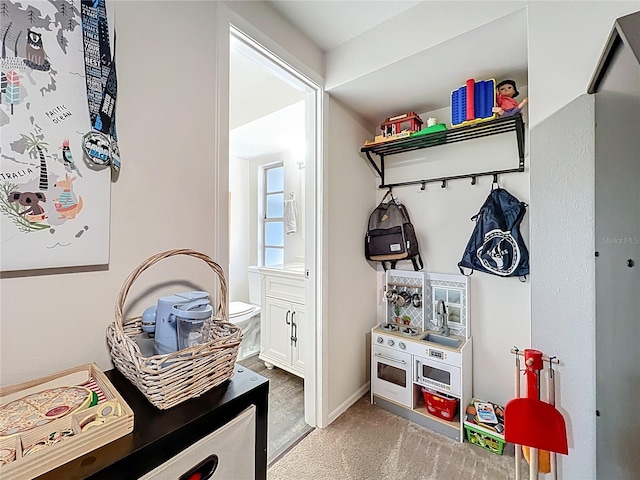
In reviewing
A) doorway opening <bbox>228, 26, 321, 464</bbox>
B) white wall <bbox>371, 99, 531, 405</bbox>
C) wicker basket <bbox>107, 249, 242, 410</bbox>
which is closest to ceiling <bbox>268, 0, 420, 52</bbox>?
doorway opening <bbox>228, 26, 321, 464</bbox>

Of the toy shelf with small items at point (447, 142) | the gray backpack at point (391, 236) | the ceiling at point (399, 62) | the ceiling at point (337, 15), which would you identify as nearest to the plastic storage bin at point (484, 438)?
the gray backpack at point (391, 236)

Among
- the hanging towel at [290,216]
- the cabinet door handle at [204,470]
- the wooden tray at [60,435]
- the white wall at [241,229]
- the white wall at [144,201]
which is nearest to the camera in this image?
the wooden tray at [60,435]

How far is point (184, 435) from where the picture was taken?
0.69 m

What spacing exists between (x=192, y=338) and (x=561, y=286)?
4.43 ft

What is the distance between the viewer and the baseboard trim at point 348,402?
6.53 ft

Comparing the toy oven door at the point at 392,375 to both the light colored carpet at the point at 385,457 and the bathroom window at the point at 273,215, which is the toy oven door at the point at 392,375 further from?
the bathroom window at the point at 273,215

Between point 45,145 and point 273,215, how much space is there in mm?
2843

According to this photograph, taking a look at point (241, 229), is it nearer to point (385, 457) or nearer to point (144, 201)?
point (144, 201)

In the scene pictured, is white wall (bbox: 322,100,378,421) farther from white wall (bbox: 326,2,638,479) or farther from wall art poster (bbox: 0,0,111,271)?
wall art poster (bbox: 0,0,111,271)

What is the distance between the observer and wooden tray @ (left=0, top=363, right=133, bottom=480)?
52cm

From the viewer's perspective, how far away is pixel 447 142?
6.66 ft

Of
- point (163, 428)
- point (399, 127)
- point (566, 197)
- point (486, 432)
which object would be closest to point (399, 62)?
point (399, 127)

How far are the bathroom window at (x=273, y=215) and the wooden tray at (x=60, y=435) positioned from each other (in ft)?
9.08

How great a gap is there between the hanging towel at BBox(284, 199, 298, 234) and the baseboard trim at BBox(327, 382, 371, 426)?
5.56 feet
